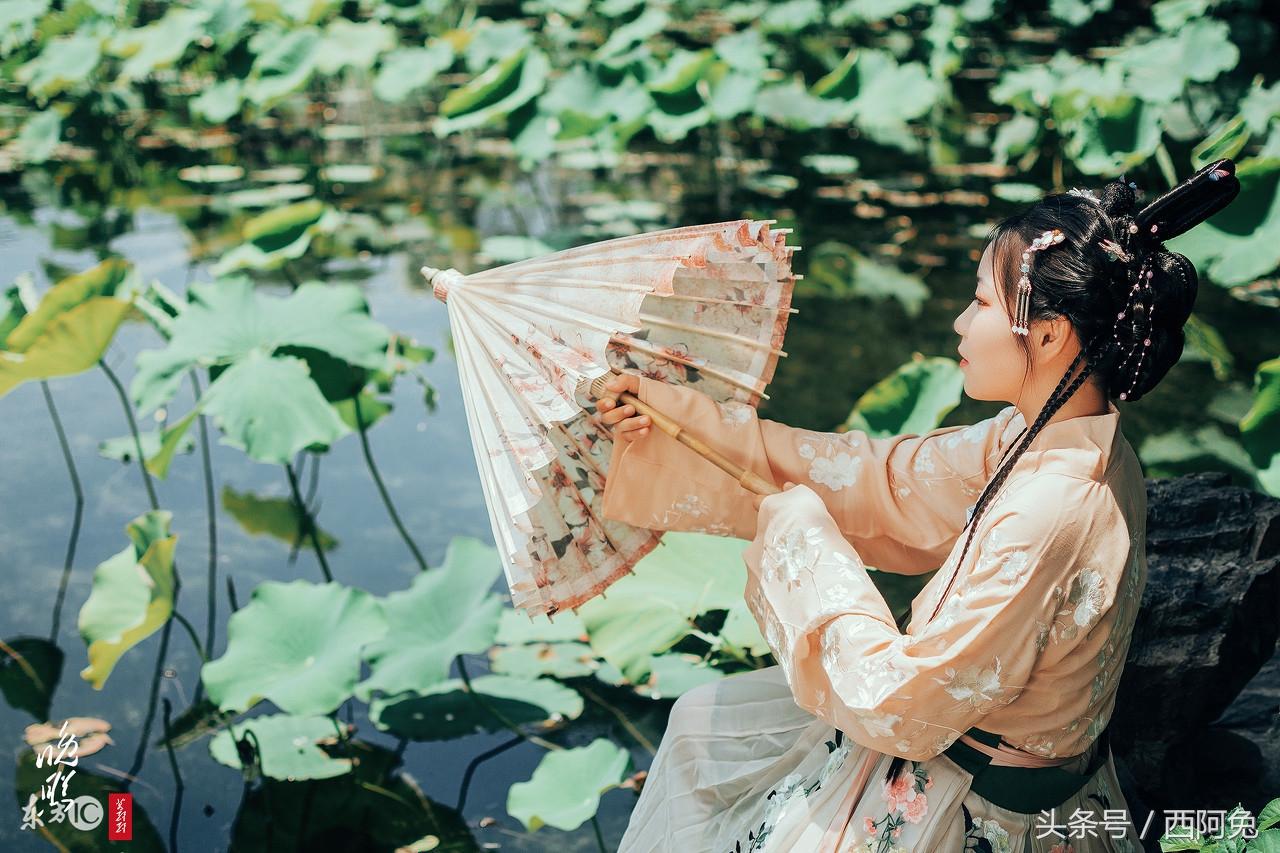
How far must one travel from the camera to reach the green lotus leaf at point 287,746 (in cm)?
231

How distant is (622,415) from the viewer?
148 cm

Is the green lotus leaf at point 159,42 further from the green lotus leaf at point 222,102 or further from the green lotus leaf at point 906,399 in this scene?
the green lotus leaf at point 906,399

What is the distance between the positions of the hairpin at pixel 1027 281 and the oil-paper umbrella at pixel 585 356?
0.99 feet

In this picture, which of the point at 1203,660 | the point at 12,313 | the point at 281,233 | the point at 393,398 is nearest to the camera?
the point at 1203,660

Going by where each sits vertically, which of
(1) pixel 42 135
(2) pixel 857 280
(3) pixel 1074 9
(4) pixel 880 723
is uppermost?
(4) pixel 880 723

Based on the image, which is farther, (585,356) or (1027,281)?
(585,356)

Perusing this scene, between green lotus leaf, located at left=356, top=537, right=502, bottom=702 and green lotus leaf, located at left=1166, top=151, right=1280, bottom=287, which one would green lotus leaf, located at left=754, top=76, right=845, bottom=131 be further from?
green lotus leaf, located at left=356, top=537, right=502, bottom=702

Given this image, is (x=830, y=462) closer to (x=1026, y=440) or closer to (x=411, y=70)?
(x=1026, y=440)

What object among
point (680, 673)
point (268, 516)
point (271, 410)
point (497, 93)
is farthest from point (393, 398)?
point (497, 93)

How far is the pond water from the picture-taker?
235cm

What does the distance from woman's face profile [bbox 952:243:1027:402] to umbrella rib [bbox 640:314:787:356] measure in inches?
10.2

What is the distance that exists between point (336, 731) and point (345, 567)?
61 cm

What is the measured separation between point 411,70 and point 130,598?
4.29m

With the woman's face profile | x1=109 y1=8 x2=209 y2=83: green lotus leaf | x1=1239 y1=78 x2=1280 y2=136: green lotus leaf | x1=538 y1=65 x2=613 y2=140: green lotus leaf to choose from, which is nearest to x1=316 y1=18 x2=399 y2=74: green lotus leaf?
x1=109 y1=8 x2=209 y2=83: green lotus leaf
